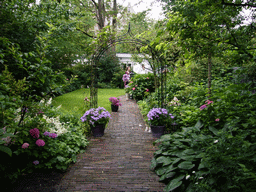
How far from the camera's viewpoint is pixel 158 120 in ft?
16.2

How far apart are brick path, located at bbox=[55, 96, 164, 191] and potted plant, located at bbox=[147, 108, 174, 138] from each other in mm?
235

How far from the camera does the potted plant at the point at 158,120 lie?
4.87m

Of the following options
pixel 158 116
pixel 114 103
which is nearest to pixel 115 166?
pixel 158 116

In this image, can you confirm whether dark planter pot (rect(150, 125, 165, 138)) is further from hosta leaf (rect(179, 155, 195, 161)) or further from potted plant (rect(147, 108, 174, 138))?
hosta leaf (rect(179, 155, 195, 161))

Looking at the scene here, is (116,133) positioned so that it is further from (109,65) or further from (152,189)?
(109,65)

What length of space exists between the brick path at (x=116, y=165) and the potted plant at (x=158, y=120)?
0.23 metres

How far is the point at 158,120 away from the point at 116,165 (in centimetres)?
188

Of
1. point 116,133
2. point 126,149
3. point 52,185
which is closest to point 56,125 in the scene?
point 52,185

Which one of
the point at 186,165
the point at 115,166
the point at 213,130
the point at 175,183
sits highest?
the point at 213,130

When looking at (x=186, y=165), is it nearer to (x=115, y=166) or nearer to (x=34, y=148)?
(x=115, y=166)

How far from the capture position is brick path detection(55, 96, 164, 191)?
284 centimetres

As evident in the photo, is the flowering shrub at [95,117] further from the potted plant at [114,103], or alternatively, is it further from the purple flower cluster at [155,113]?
the potted plant at [114,103]

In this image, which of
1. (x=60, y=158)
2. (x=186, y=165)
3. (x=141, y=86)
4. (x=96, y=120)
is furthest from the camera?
(x=141, y=86)

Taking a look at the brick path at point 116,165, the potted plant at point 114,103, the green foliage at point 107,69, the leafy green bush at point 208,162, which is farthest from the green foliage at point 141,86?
the green foliage at point 107,69
